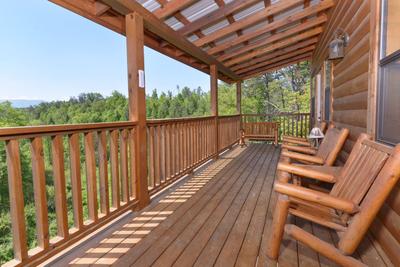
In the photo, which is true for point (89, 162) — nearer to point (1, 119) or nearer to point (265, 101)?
point (265, 101)

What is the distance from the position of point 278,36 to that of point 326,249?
442cm

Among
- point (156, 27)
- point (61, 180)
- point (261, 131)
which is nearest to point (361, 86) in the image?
point (156, 27)

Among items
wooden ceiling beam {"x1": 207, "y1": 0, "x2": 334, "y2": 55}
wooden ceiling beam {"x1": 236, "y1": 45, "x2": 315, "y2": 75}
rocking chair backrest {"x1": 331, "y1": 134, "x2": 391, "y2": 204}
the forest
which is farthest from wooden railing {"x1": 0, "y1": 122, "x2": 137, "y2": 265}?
wooden ceiling beam {"x1": 236, "y1": 45, "x2": 315, "y2": 75}

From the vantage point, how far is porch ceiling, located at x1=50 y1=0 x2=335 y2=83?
8.71ft

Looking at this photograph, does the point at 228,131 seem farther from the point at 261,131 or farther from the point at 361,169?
the point at 361,169

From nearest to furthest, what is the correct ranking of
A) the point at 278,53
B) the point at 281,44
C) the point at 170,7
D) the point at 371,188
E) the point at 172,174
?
the point at 371,188, the point at 170,7, the point at 172,174, the point at 281,44, the point at 278,53

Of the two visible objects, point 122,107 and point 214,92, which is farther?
point 122,107

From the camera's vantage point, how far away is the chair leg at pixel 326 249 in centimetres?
140

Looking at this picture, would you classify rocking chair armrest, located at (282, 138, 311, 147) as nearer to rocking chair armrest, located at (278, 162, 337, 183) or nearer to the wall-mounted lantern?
the wall-mounted lantern

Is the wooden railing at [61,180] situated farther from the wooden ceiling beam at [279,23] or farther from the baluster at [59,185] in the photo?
the wooden ceiling beam at [279,23]

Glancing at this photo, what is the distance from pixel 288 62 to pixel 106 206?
691cm

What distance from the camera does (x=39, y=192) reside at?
5.42 feet

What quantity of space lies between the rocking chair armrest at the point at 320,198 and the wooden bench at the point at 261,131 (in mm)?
6020

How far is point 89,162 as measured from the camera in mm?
2102
